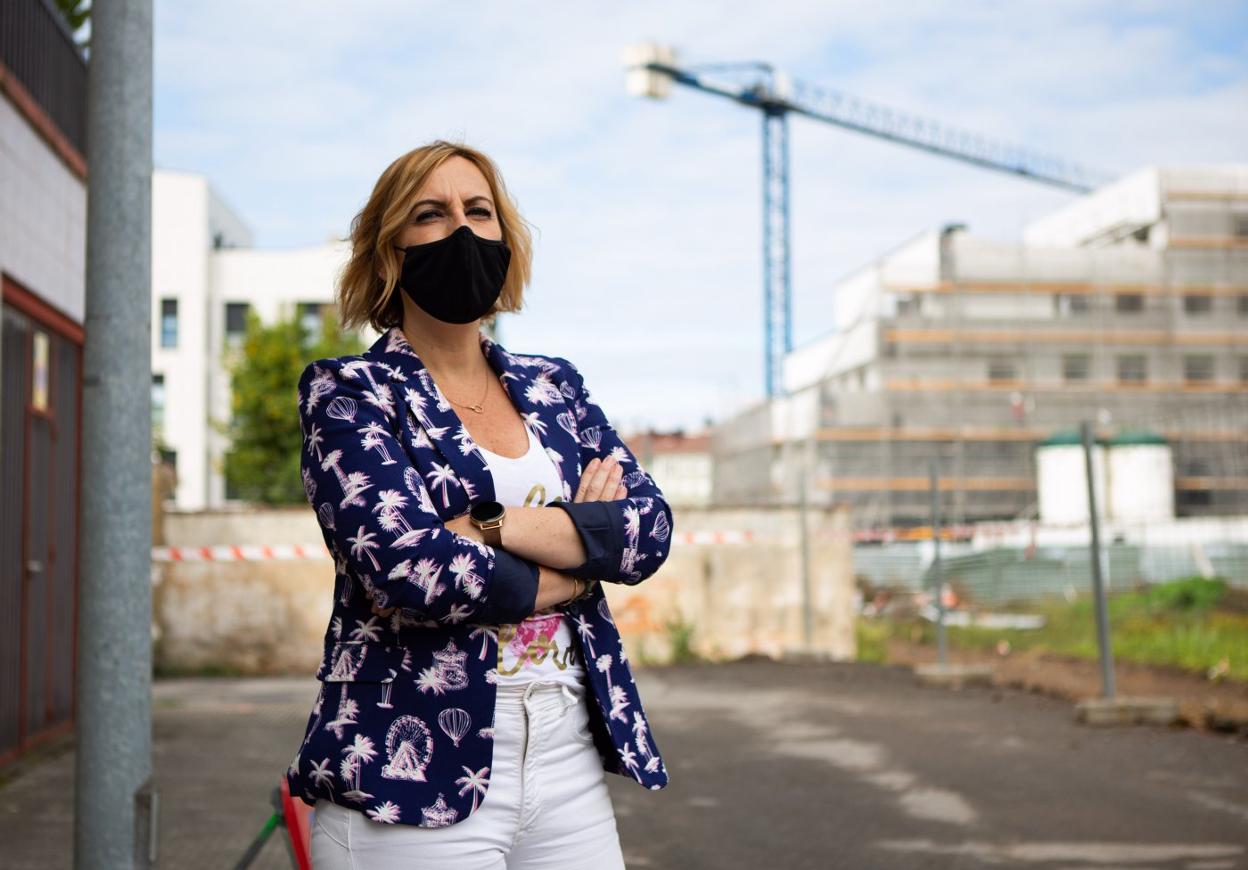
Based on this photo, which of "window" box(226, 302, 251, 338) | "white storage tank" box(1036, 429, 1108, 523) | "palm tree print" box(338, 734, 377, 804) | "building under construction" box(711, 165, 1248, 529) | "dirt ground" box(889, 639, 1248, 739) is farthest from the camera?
"window" box(226, 302, 251, 338)

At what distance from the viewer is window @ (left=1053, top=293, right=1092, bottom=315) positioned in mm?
46750

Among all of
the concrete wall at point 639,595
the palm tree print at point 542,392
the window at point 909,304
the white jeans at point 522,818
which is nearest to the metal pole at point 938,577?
the concrete wall at point 639,595

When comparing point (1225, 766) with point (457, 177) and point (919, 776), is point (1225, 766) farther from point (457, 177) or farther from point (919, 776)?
point (457, 177)

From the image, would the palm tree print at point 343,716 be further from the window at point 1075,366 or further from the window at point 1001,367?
the window at point 1075,366

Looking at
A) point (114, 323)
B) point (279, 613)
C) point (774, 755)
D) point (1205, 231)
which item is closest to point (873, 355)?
point (1205, 231)

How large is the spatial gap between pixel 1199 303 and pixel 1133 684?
3946 centimetres

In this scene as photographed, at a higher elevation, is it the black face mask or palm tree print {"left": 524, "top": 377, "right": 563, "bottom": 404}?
the black face mask

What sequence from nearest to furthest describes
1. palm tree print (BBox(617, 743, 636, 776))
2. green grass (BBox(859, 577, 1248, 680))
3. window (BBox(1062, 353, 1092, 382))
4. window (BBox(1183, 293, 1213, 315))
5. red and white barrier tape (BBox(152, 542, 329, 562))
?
1. palm tree print (BBox(617, 743, 636, 776))
2. green grass (BBox(859, 577, 1248, 680))
3. red and white barrier tape (BBox(152, 542, 329, 562))
4. window (BBox(1062, 353, 1092, 382))
5. window (BBox(1183, 293, 1213, 315))

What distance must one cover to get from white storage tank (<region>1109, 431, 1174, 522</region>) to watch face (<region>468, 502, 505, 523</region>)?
1079 centimetres

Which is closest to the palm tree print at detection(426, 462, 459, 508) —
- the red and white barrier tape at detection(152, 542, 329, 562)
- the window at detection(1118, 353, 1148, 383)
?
the red and white barrier tape at detection(152, 542, 329, 562)

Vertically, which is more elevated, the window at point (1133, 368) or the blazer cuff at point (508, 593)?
the window at point (1133, 368)

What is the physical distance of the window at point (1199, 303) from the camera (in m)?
47.3

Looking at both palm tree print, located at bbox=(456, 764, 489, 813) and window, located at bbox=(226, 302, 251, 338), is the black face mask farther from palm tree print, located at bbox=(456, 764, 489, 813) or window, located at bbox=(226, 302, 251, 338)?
window, located at bbox=(226, 302, 251, 338)

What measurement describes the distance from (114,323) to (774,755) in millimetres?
6101
